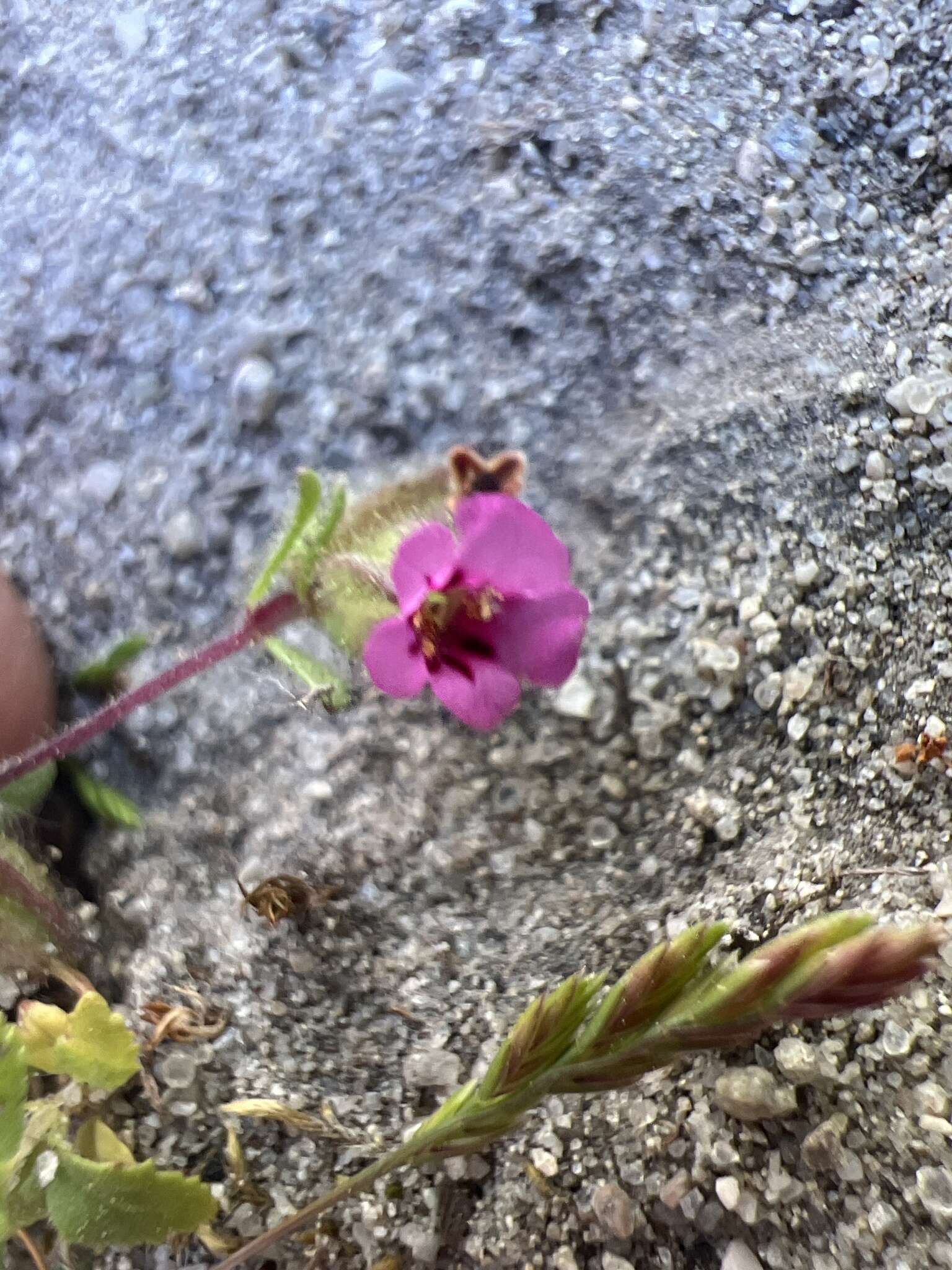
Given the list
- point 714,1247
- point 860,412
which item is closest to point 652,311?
point 860,412

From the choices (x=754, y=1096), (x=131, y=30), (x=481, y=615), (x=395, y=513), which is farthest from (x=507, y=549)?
(x=131, y=30)

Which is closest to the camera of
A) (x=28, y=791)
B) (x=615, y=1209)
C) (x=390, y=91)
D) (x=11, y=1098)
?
(x=11, y=1098)

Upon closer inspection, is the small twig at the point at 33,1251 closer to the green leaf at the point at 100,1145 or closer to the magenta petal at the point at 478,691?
the green leaf at the point at 100,1145

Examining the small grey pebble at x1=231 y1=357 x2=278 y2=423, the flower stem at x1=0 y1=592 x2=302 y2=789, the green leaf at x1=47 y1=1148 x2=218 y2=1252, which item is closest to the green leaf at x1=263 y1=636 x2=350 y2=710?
the flower stem at x1=0 y1=592 x2=302 y2=789

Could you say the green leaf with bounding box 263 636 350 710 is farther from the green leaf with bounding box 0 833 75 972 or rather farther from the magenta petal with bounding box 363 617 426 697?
the green leaf with bounding box 0 833 75 972

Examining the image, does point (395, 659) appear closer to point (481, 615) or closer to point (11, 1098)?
point (481, 615)
